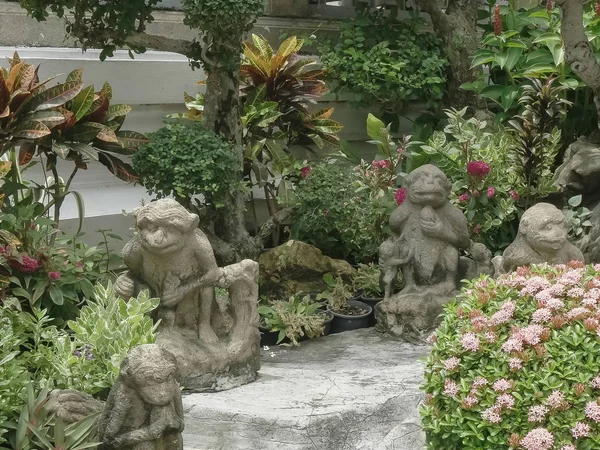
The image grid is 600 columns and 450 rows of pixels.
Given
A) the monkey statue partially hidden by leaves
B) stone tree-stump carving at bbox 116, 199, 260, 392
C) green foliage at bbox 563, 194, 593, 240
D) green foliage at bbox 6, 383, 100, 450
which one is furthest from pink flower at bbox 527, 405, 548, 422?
green foliage at bbox 563, 194, 593, 240

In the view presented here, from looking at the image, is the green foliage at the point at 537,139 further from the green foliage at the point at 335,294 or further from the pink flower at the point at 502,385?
the pink flower at the point at 502,385

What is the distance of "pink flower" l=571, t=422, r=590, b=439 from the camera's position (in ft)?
11.3

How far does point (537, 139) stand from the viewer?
668 centimetres

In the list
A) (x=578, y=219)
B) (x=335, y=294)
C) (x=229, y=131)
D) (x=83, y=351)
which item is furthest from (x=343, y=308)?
(x=83, y=351)

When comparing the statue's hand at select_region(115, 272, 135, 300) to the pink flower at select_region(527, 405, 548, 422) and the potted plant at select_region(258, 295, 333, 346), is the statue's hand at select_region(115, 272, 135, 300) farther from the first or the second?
the pink flower at select_region(527, 405, 548, 422)

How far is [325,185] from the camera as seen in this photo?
6.74 metres

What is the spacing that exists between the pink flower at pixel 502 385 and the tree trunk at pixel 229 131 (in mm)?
2977

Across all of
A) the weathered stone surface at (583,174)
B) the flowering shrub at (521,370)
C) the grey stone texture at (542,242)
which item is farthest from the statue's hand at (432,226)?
the flowering shrub at (521,370)

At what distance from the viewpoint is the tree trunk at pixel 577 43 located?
17.6 ft

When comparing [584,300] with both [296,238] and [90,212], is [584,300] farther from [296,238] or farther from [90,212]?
[90,212]

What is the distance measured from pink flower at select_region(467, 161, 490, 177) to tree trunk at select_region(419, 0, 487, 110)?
176 cm

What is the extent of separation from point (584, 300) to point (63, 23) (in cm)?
463

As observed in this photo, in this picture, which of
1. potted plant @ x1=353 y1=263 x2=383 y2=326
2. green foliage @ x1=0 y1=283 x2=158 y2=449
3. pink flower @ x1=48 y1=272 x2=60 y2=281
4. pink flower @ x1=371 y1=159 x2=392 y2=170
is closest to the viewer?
green foliage @ x1=0 y1=283 x2=158 y2=449

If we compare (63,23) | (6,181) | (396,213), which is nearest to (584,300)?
(396,213)
